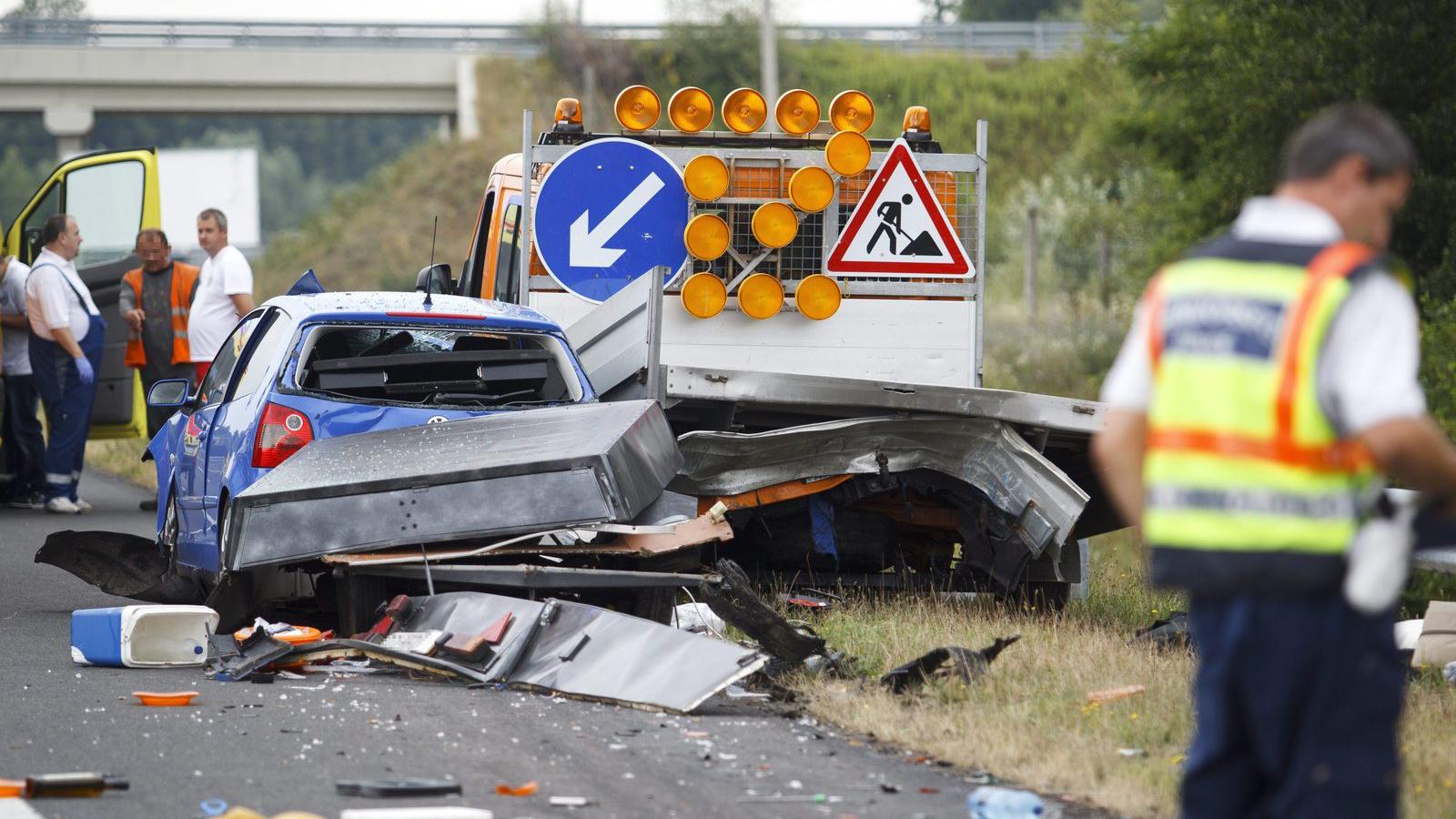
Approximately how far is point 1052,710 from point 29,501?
10405 millimetres

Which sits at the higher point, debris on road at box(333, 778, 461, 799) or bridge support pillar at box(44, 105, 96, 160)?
bridge support pillar at box(44, 105, 96, 160)

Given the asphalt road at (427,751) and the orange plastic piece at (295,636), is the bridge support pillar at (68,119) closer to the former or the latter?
the orange plastic piece at (295,636)

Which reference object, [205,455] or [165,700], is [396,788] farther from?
[205,455]

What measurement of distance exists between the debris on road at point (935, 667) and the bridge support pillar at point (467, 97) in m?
52.4

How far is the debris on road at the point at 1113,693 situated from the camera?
20.3ft

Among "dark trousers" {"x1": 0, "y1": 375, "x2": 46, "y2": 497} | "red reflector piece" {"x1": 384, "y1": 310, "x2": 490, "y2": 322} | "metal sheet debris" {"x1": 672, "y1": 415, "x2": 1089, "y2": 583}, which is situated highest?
"red reflector piece" {"x1": 384, "y1": 310, "x2": 490, "y2": 322}

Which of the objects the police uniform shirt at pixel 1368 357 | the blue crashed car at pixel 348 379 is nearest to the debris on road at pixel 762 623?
the blue crashed car at pixel 348 379

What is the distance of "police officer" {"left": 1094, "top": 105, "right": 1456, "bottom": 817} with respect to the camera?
319 centimetres

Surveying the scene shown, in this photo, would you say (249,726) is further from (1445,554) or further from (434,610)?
(1445,554)

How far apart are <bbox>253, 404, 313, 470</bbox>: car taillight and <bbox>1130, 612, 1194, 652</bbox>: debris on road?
11.2 feet

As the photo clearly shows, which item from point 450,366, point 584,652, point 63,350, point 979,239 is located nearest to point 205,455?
point 450,366

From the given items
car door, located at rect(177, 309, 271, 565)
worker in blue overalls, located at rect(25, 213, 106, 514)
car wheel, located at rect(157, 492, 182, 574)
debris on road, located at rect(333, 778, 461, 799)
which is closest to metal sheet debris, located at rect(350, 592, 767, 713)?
debris on road, located at rect(333, 778, 461, 799)

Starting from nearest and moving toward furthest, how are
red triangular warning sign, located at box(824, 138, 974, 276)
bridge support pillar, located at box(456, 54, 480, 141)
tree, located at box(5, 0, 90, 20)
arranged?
red triangular warning sign, located at box(824, 138, 974, 276) < bridge support pillar, located at box(456, 54, 480, 141) < tree, located at box(5, 0, 90, 20)

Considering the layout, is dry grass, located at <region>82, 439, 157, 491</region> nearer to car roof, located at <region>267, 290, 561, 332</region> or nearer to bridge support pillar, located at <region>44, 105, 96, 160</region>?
car roof, located at <region>267, 290, 561, 332</region>
